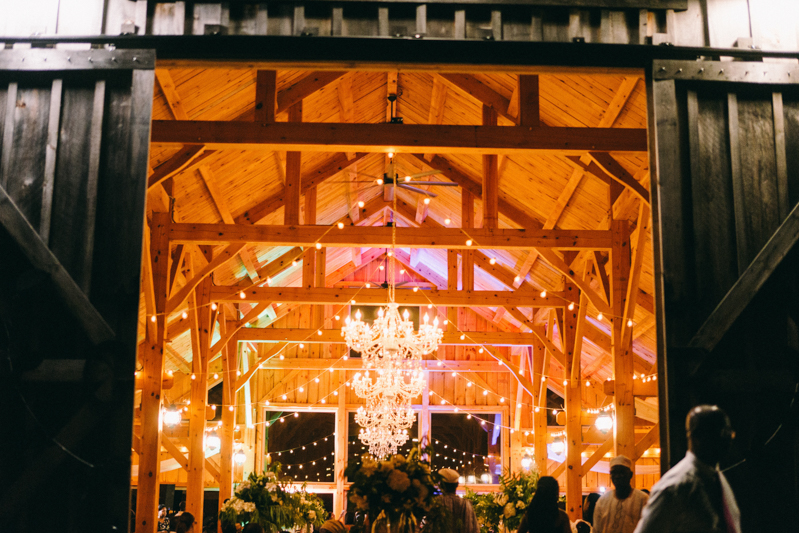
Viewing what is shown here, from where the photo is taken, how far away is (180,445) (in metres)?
13.5

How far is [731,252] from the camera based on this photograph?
3.66 metres

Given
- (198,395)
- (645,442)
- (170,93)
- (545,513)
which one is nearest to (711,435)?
(545,513)

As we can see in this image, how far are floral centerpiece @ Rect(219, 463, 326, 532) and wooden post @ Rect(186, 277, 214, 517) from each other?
3.20 meters

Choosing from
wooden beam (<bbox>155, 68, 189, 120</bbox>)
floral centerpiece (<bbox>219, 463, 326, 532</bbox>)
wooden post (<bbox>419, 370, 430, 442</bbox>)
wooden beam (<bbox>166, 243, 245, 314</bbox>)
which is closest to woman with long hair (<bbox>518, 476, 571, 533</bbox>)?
floral centerpiece (<bbox>219, 463, 326, 532</bbox>)

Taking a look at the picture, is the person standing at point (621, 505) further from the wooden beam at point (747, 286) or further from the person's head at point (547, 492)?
the wooden beam at point (747, 286)

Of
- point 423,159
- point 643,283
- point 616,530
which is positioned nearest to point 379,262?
point 423,159

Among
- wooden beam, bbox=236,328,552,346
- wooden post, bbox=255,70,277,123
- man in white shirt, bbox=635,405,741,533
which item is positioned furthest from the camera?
wooden beam, bbox=236,328,552,346

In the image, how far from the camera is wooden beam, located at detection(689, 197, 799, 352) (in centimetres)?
346

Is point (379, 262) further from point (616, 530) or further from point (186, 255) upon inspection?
point (616, 530)

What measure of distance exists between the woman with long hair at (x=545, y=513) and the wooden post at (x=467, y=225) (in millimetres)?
7824

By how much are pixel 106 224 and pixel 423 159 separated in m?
10.3

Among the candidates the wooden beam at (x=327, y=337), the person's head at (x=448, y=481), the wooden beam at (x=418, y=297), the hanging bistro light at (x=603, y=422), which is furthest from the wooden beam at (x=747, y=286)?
the wooden beam at (x=327, y=337)

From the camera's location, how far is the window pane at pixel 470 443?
18.0 meters

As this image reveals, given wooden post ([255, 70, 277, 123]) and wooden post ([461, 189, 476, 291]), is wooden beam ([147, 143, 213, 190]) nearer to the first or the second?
wooden post ([255, 70, 277, 123])
